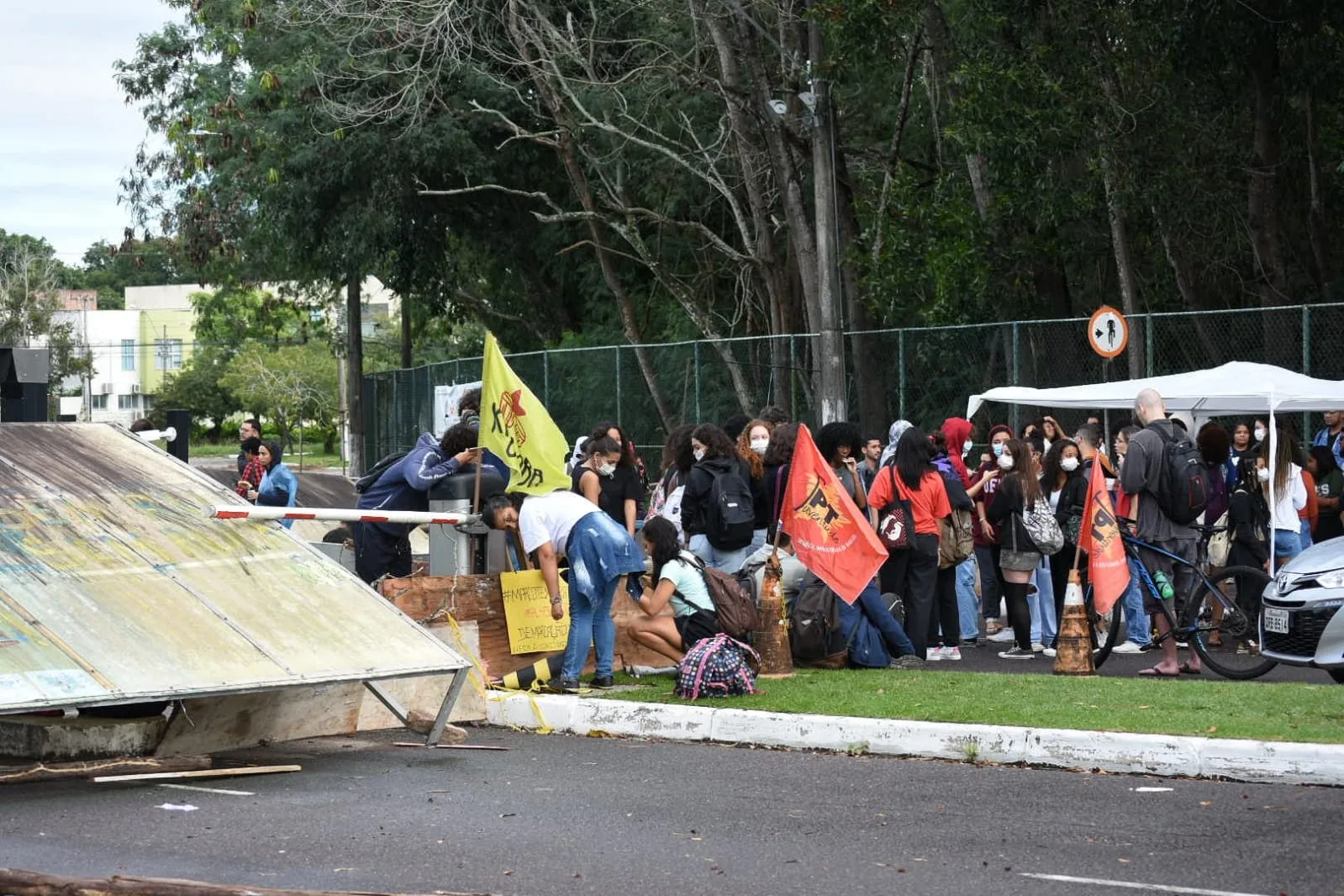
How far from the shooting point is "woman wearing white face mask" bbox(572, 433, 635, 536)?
12508 mm

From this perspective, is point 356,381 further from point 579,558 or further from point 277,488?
point 579,558

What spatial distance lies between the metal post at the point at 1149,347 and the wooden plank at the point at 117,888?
46.6 feet

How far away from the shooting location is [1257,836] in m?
6.97

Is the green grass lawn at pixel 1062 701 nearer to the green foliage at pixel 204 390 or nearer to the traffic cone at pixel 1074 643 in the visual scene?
the traffic cone at pixel 1074 643

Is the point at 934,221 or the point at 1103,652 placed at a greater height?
the point at 934,221

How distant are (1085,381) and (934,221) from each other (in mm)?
4383

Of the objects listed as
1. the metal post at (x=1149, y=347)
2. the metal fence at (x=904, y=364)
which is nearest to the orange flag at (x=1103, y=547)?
the metal fence at (x=904, y=364)

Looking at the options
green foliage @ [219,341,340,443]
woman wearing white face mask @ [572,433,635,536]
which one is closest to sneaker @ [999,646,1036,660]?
woman wearing white face mask @ [572,433,635,536]

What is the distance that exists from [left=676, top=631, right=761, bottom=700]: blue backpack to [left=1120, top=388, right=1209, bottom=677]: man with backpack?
3.08 meters

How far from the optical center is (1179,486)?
38.3 ft

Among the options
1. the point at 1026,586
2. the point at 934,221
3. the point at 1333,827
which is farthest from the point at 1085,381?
the point at 1333,827

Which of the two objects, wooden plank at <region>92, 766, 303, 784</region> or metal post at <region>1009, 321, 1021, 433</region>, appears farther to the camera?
metal post at <region>1009, 321, 1021, 433</region>

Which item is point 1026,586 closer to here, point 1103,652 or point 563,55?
point 1103,652

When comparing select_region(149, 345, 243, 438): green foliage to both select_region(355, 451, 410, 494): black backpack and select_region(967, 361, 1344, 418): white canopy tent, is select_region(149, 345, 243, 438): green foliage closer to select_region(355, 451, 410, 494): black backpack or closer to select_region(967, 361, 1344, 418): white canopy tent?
select_region(967, 361, 1344, 418): white canopy tent
